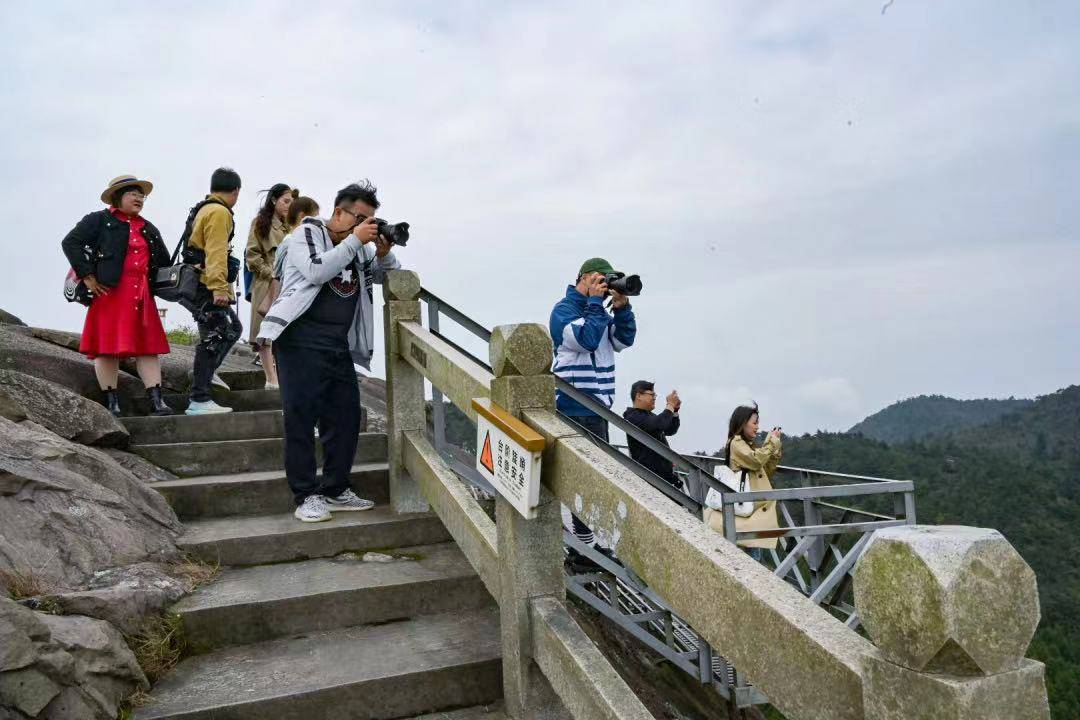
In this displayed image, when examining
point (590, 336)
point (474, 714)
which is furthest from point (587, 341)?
point (474, 714)

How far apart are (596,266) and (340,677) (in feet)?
9.86

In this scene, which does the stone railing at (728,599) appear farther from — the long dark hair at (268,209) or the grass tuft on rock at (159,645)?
the long dark hair at (268,209)

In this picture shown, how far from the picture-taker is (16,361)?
595 cm

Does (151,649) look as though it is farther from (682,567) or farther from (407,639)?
(682,567)

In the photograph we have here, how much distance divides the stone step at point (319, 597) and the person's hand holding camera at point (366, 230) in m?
1.63

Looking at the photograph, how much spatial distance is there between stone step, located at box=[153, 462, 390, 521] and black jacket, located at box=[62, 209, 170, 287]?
1.59 m

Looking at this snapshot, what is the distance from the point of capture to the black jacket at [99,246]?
5.41 meters

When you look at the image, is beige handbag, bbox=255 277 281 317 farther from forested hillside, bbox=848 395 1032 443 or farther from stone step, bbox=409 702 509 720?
forested hillside, bbox=848 395 1032 443

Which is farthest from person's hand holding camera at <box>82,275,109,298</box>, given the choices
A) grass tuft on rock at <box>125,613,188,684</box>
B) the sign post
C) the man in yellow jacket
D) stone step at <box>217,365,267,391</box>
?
the sign post

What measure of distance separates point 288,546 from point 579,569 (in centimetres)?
242

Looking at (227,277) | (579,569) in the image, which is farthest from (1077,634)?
(227,277)

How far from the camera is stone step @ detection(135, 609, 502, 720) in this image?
10.2 feet

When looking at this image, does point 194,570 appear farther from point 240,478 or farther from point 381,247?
point 381,247

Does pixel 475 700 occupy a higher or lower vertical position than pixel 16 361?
lower
